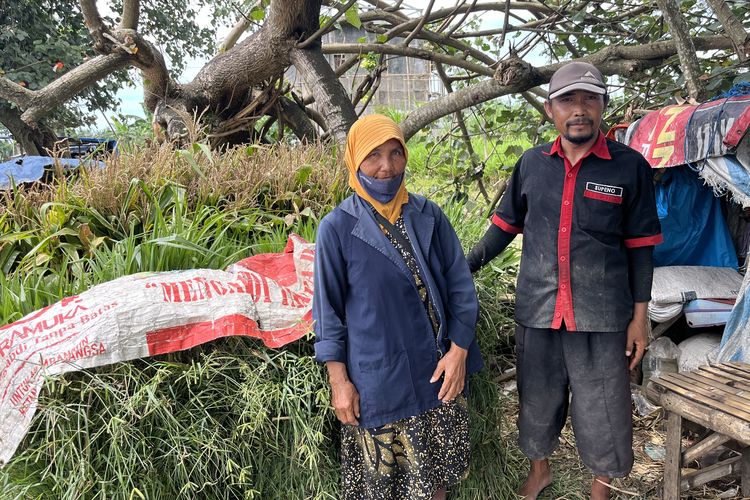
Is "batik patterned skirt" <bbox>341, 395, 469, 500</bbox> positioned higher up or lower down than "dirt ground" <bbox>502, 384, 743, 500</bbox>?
higher up

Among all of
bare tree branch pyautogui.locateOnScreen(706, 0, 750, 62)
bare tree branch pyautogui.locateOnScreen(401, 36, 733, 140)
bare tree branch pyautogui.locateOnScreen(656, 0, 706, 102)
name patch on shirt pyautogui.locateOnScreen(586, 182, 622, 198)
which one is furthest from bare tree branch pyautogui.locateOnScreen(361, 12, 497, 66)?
name patch on shirt pyautogui.locateOnScreen(586, 182, 622, 198)

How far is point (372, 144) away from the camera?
1.73 m

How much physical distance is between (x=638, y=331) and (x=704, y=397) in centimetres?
42

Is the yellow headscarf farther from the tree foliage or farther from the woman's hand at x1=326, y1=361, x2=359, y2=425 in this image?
the tree foliage

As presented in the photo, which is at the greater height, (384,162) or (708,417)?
(384,162)

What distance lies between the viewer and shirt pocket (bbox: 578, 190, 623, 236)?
6.40 feet

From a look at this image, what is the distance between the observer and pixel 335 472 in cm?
203

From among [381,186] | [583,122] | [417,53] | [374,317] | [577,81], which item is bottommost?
[374,317]

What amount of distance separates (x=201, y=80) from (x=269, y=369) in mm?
3632

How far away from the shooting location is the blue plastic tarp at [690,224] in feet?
10.4

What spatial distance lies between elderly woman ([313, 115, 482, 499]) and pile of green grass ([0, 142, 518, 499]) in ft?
0.75

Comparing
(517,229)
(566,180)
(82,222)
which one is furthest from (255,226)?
(566,180)

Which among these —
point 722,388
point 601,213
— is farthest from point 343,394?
point 722,388

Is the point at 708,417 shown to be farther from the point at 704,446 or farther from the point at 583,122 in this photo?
the point at 583,122
